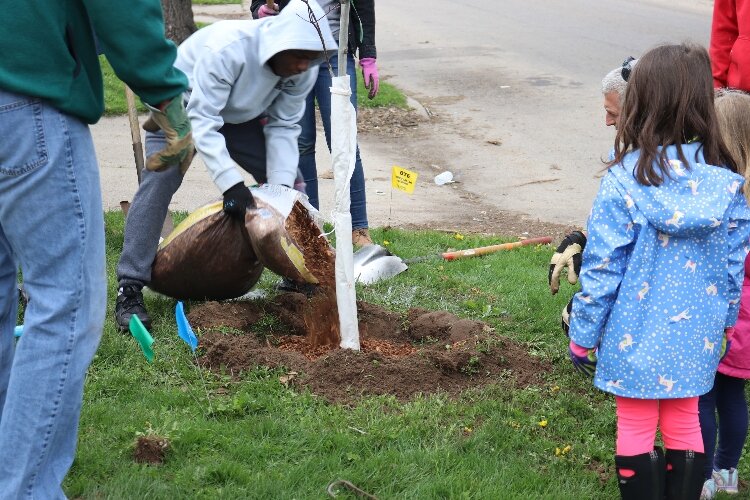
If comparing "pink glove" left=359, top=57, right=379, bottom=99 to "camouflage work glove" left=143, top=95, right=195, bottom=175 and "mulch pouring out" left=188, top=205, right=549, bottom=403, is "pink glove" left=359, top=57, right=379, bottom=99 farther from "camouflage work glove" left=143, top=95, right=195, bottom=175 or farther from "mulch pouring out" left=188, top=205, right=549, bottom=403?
"camouflage work glove" left=143, top=95, right=195, bottom=175

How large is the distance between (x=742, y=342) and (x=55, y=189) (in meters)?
2.17

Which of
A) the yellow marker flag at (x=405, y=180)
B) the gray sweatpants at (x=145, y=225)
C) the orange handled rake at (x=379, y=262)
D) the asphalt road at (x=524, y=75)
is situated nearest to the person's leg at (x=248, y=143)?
the gray sweatpants at (x=145, y=225)

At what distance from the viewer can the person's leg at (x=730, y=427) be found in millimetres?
3318

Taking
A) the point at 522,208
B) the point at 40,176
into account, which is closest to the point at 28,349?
the point at 40,176

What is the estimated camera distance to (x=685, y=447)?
298 cm

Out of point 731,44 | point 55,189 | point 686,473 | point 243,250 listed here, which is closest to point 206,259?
point 243,250

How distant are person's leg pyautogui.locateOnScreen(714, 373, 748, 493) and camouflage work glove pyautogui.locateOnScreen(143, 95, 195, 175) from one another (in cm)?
189

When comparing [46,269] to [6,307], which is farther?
[6,307]

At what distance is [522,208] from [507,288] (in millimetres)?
2396

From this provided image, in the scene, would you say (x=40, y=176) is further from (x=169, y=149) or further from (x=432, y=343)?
(x=432, y=343)

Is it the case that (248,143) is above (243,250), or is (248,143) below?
above

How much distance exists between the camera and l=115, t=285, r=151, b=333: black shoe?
4438mm

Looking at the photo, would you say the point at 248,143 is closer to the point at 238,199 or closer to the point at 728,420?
the point at 238,199

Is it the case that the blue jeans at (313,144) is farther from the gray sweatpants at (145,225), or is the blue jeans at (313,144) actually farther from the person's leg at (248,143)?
the gray sweatpants at (145,225)
